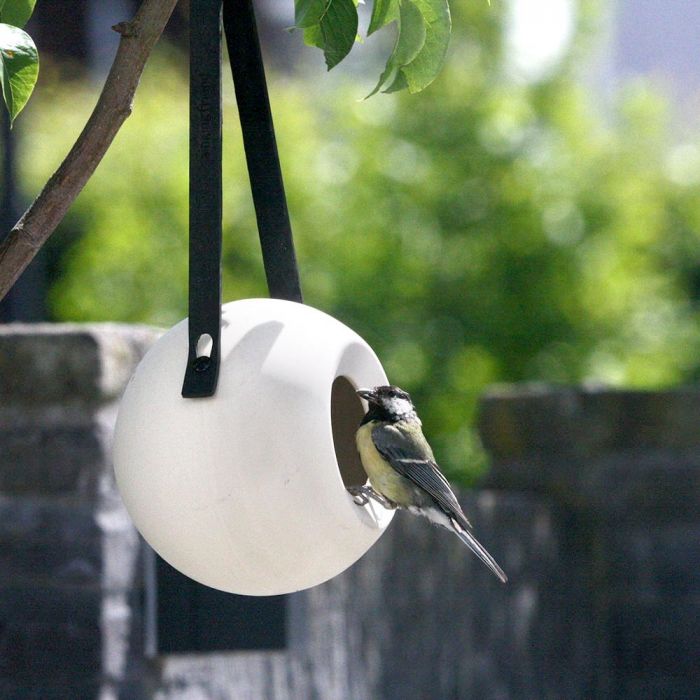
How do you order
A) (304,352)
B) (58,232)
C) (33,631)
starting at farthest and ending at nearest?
1. (58,232)
2. (33,631)
3. (304,352)

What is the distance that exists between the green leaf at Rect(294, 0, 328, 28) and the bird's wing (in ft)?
2.76

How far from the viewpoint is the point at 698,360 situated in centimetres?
736

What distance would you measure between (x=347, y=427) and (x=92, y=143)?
94 centimetres

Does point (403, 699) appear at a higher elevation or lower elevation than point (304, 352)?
lower

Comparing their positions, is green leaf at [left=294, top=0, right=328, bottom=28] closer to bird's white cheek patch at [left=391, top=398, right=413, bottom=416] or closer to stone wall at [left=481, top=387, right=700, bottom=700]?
bird's white cheek patch at [left=391, top=398, right=413, bottom=416]

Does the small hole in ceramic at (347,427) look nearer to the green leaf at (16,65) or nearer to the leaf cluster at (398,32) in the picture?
the leaf cluster at (398,32)

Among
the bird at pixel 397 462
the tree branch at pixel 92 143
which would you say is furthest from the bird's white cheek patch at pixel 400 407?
the tree branch at pixel 92 143

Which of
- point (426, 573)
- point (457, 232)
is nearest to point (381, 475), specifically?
point (426, 573)

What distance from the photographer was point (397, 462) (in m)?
2.43

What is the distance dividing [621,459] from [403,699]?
5.07 feet

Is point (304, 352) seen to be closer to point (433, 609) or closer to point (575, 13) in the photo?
point (433, 609)

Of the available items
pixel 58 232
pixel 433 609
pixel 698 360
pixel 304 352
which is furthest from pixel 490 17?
pixel 304 352

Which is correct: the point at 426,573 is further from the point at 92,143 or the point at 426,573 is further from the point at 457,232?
the point at 457,232

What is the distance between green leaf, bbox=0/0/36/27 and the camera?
6.37 ft
